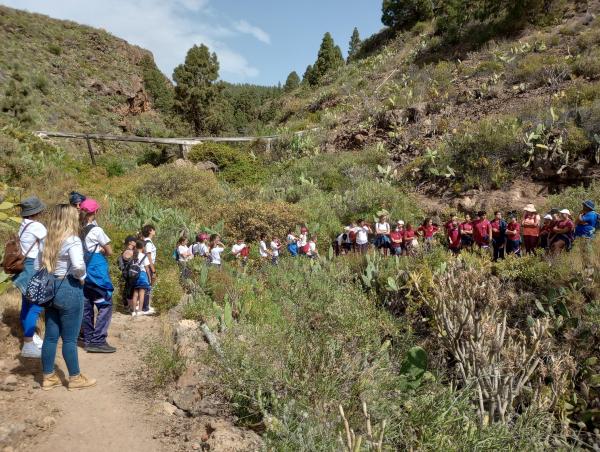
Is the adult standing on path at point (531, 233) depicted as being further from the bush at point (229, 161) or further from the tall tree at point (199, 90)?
the tall tree at point (199, 90)

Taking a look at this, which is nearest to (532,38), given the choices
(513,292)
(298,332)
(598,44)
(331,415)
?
(598,44)

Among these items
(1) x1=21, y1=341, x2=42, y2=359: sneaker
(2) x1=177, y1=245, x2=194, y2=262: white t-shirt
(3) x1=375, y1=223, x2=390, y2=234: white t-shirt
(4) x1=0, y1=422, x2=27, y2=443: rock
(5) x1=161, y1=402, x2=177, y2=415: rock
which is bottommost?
(5) x1=161, y1=402, x2=177, y2=415: rock

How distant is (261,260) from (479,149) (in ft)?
26.4

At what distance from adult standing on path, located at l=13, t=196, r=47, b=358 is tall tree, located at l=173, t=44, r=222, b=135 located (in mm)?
25740

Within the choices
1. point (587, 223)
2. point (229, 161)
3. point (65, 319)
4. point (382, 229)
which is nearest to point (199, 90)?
point (229, 161)

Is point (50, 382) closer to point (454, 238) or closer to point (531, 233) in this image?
point (454, 238)

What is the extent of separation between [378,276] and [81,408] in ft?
18.4

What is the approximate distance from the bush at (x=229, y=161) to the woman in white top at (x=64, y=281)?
14900 mm

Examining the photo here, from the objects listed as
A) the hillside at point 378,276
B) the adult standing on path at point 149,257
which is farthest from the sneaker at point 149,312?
the hillside at point 378,276

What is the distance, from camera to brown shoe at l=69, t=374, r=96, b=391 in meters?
3.96

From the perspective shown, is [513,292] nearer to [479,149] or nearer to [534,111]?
[479,149]

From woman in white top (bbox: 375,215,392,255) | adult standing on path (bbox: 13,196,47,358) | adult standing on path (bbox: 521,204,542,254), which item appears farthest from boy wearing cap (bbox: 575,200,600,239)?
adult standing on path (bbox: 13,196,47,358)

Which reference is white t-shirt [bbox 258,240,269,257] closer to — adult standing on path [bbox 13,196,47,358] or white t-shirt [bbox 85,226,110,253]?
white t-shirt [bbox 85,226,110,253]

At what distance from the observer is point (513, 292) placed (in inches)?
287
